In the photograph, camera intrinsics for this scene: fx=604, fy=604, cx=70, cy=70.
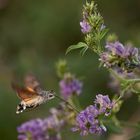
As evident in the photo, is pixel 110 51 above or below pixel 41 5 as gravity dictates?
below

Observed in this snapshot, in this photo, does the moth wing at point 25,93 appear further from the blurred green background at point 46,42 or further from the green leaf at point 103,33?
the blurred green background at point 46,42

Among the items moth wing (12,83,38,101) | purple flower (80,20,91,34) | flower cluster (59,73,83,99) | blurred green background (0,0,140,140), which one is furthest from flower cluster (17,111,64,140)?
blurred green background (0,0,140,140)

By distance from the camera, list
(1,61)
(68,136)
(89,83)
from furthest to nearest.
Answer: (1,61)
(89,83)
(68,136)

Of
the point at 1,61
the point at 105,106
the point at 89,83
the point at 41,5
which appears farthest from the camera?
the point at 41,5

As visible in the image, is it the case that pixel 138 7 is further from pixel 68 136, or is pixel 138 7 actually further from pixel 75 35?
pixel 68 136

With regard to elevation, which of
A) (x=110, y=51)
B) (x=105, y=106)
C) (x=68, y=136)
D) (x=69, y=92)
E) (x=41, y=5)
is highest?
(x=41, y=5)

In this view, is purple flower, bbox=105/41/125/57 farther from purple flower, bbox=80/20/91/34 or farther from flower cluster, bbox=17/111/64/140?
flower cluster, bbox=17/111/64/140

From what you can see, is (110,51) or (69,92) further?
(69,92)

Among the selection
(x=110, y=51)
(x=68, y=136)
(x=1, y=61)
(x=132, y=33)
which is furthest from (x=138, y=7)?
(x=110, y=51)
